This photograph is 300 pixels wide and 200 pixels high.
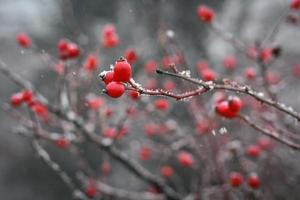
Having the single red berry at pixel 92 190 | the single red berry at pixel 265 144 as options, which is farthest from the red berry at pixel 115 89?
the single red berry at pixel 265 144

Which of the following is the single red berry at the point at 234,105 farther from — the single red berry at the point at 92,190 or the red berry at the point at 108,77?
the single red berry at the point at 92,190

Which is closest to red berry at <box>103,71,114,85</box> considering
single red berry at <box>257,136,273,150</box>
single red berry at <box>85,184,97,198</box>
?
single red berry at <box>85,184,97,198</box>

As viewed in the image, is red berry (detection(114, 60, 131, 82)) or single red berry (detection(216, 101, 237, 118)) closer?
red berry (detection(114, 60, 131, 82))

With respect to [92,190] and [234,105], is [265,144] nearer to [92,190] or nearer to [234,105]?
[92,190]

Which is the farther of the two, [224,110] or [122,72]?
[224,110]

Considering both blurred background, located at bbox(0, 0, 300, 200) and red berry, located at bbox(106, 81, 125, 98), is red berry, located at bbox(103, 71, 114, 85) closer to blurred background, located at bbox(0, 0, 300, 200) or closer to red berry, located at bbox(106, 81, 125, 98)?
red berry, located at bbox(106, 81, 125, 98)

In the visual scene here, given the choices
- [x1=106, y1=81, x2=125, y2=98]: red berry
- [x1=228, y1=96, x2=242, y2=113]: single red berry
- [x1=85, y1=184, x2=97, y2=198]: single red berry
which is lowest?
[x1=106, y1=81, x2=125, y2=98]: red berry

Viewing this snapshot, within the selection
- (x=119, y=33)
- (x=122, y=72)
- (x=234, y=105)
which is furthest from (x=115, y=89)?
(x=119, y=33)

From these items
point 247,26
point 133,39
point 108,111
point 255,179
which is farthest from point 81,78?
point 247,26
